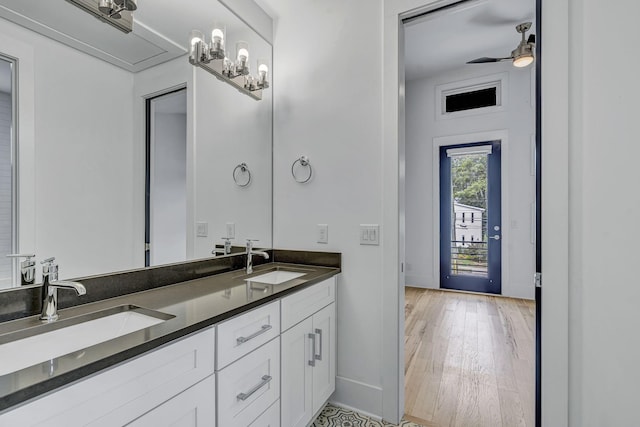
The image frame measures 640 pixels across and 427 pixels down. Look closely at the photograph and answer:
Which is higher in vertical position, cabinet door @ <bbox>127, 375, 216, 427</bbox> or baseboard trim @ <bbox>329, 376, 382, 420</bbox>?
cabinet door @ <bbox>127, 375, 216, 427</bbox>

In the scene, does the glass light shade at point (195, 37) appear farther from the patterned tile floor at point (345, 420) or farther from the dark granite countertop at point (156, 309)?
the patterned tile floor at point (345, 420)

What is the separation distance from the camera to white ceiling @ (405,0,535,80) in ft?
10.1

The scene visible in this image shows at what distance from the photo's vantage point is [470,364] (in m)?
2.44

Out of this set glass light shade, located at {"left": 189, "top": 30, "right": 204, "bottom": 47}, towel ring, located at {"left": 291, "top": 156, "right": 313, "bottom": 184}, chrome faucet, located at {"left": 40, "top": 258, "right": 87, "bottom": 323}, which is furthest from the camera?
towel ring, located at {"left": 291, "top": 156, "right": 313, "bottom": 184}

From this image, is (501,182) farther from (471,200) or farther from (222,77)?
(222,77)

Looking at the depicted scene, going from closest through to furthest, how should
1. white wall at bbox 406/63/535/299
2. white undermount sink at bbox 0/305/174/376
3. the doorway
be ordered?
1. white undermount sink at bbox 0/305/174/376
2. the doorway
3. white wall at bbox 406/63/535/299

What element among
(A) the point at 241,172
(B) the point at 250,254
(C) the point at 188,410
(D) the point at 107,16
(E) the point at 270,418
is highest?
(D) the point at 107,16

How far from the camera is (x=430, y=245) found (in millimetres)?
4734

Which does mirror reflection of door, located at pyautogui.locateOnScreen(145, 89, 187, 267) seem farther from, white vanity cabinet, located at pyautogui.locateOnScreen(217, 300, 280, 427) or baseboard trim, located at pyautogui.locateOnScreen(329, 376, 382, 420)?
baseboard trim, located at pyautogui.locateOnScreen(329, 376, 382, 420)

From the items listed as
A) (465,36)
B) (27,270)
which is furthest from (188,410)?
(465,36)

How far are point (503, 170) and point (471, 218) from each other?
782 millimetres
